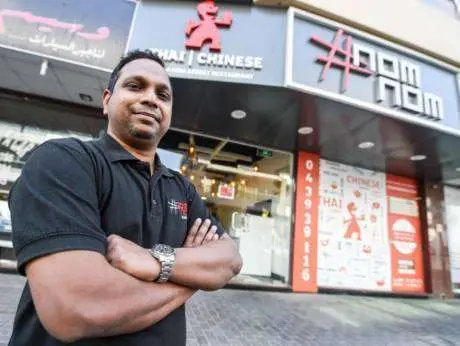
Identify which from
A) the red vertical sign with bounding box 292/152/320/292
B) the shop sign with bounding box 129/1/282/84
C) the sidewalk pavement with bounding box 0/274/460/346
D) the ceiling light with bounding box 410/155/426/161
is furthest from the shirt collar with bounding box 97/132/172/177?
the ceiling light with bounding box 410/155/426/161

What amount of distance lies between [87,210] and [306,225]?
631cm

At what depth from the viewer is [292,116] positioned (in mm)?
5523

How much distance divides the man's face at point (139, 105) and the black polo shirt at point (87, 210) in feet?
0.28

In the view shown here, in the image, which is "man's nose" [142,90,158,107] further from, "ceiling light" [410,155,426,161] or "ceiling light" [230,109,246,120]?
"ceiling light" [410,155,426,161]

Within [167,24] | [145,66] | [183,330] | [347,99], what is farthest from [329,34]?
[183,330]

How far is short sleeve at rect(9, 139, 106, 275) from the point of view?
87 cm

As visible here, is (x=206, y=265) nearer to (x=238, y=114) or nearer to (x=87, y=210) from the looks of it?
(x=87, y=210)

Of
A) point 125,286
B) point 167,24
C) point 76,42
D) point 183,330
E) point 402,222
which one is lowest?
point 183,330

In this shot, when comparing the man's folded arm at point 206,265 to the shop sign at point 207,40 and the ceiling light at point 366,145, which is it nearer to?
the shop sign at point 207,40

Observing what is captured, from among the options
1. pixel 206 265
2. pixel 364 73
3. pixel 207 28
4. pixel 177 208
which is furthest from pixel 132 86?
pixel 364 73

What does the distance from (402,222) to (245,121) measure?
5261mm

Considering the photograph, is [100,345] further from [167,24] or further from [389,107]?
[389,107]

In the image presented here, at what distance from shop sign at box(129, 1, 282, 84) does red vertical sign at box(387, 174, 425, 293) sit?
18.3 feet

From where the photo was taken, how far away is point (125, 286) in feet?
3.12
